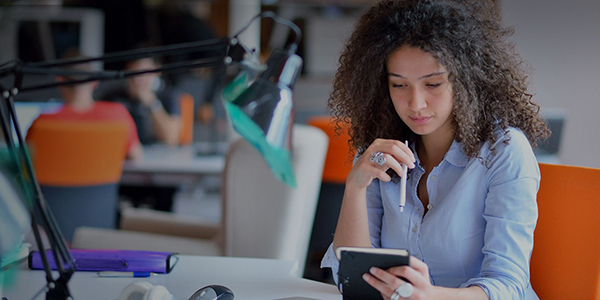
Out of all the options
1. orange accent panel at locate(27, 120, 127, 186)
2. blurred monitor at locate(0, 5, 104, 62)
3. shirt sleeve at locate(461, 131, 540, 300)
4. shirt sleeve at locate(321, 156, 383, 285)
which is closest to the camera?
shirt sleeve at locate(461, 131, 540, 300)

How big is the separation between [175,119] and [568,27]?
9.14 feet

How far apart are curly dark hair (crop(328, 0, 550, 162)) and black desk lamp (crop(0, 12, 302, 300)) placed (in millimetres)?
197

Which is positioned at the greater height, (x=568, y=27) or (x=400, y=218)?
(x=568, y=27)

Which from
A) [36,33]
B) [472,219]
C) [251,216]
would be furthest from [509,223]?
[36,33]

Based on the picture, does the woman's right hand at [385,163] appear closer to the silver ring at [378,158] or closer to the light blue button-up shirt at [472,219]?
the silver ring at [378,158]

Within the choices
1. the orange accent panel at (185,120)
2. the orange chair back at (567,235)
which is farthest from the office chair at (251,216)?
the orange accent panel at (185,120)

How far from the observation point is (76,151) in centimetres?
263

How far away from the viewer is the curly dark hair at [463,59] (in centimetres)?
117

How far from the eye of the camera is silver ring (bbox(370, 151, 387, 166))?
43.4 inches

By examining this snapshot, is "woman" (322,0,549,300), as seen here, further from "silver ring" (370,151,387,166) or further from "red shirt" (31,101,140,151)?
"red shirt" (31,101,140,151)

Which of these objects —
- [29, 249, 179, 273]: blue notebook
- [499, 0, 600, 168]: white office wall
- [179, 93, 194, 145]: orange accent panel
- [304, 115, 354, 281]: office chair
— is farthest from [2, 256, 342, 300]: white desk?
[499, 0, 600, 168]: white office wall

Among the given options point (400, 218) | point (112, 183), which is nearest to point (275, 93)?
point (400, 218)

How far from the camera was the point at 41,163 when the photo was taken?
8.64ft

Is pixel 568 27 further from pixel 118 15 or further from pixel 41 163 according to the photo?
pixel 118 15
